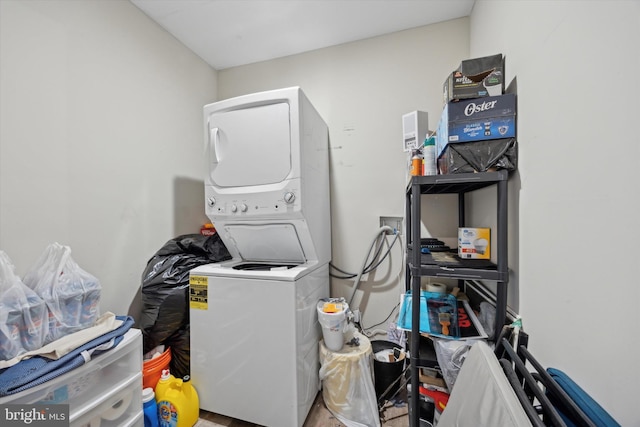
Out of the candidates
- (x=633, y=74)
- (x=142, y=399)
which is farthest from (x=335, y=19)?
(x=142, y=399)

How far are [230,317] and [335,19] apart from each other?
212 centimetres

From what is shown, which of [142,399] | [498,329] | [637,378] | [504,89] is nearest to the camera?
[637,378]

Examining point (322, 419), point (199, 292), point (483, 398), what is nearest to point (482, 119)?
point (483, 398)

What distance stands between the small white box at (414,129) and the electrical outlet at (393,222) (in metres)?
0.55

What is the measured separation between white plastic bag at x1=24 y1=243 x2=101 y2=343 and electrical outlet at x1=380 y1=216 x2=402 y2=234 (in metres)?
1.74

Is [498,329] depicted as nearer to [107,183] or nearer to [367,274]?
[367,274]

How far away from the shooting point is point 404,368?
161 centimetres

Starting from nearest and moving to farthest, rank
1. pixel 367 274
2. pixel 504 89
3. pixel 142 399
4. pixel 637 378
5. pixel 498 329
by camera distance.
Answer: pixel 637 378 < pixel 498 329 < pixel 504 89 < pixel 142 399 < pixel 367 274

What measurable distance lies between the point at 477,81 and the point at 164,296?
1.96 m

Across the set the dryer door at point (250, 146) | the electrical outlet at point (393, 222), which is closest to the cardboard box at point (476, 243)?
the electrical outlet at point (393, 222)

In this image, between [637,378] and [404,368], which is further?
[404,368]

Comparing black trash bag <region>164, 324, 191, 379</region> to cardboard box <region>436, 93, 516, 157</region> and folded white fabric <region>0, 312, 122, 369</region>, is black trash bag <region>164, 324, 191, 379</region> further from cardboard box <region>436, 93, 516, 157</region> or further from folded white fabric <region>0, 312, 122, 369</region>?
cardboard box <region>436, 93, 516, 157</region>

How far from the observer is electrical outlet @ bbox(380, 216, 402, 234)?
6.12 ft

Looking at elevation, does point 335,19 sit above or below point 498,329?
above
